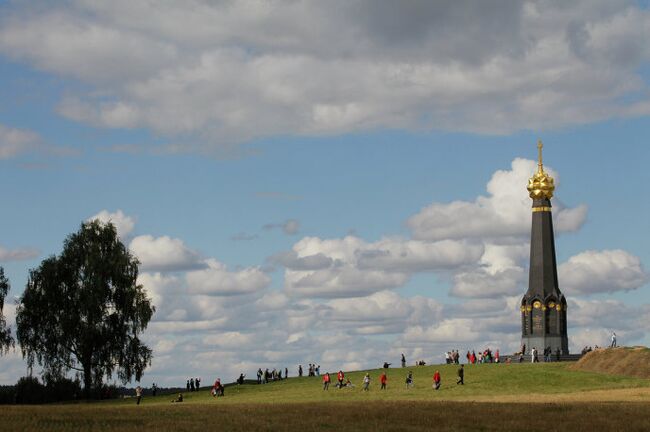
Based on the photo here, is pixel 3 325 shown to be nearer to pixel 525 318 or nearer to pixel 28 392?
pixel 28 392

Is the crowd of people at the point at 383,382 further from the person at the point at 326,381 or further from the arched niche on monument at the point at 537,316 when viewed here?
the arched niche on monument at the point at 537,316

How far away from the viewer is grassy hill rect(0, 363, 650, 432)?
4406cm

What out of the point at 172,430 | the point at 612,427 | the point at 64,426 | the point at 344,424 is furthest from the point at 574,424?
the point at 64,426

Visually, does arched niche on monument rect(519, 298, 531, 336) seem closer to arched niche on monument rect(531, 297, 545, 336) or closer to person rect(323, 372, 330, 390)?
arched niche on monument rect(531, 297, 545, 336)

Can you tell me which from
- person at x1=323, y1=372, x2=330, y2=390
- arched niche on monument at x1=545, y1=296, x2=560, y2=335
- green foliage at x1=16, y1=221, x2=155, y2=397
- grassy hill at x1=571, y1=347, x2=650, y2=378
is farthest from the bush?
arched niche on monument at x1=545, y1=296, x2=560, y2=335

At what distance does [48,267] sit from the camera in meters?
86.5

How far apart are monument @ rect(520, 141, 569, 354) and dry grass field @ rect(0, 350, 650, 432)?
2554 centimetres

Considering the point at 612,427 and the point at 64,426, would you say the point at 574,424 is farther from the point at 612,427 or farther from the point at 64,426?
the point at 64,426

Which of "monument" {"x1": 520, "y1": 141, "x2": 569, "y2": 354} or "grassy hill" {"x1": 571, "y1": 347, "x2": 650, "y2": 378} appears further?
"monument" {"x1": 520, "y1": 141, "x2": 569, "y2": 354}

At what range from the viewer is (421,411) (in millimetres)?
50375

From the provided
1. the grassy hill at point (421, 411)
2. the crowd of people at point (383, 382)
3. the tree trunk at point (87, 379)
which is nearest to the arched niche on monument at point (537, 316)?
the grassy hill at point (421, 411)

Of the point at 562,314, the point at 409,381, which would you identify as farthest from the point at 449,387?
the point at 562,314

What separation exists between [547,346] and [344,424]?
6184 centimetres

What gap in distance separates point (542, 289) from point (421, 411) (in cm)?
5628
